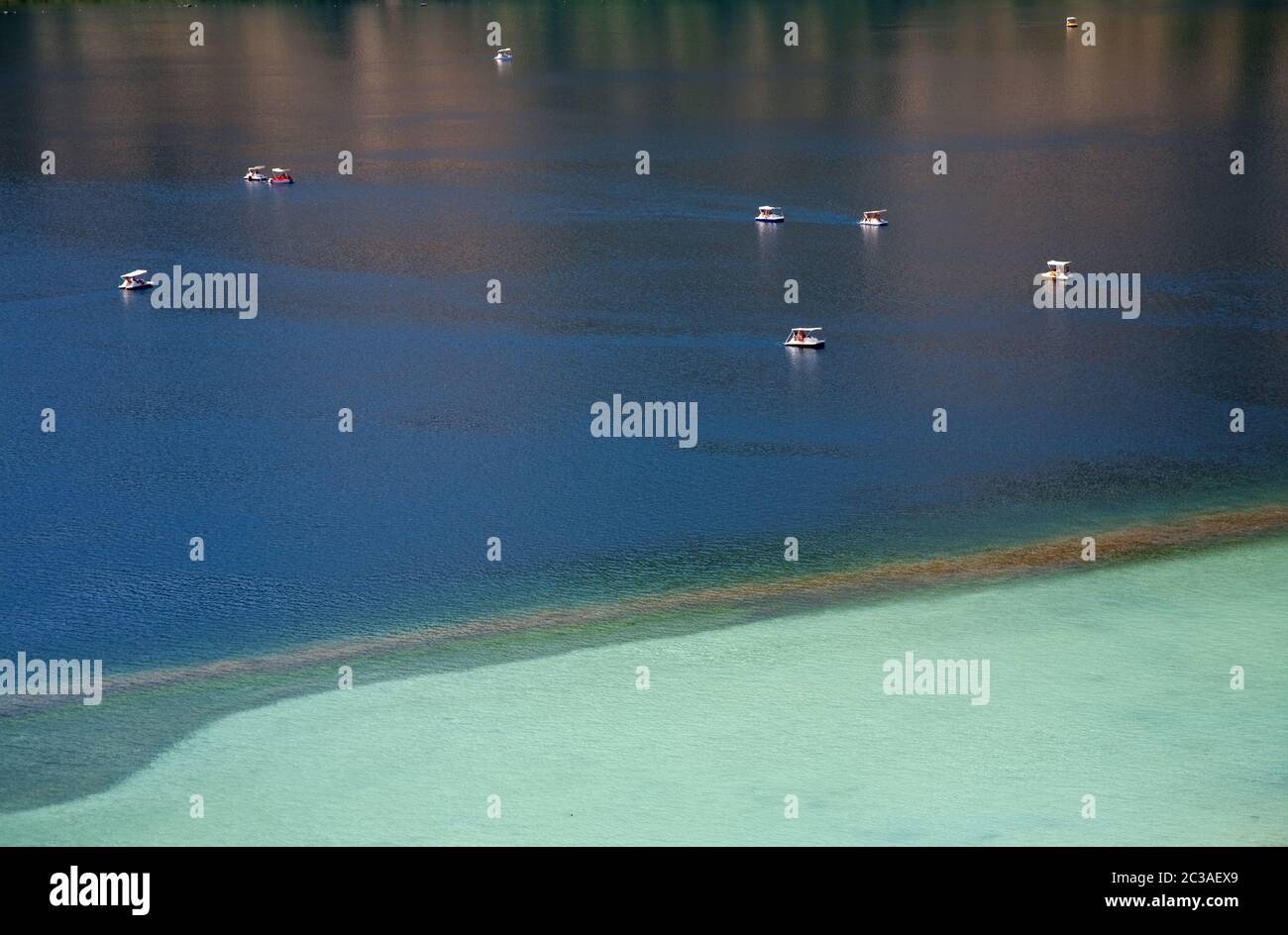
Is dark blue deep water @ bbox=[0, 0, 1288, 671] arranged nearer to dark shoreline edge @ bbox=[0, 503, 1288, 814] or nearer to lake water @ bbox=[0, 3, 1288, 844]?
lake water @ bbox=[0, 3, 1288, 844]

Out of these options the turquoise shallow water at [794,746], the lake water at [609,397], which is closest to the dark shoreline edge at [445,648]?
the lake water at [609,397]

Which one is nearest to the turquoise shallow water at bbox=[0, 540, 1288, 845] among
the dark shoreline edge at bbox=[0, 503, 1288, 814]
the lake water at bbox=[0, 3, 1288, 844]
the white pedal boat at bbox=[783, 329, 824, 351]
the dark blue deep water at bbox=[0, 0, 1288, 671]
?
the lake water at bbox=[0, 3, 1288, 844]

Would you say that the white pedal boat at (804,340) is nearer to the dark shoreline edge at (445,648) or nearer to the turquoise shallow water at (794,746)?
the dark shoreline edge at (445,648)

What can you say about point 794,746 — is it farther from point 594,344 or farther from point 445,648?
point 594,344

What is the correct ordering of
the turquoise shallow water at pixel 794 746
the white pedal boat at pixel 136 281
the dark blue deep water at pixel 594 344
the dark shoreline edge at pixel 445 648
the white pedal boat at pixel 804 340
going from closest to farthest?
the turquoise shallow water at pixel 794 746 → the dark shoreline edge at pixel 445 648 → the dark blue deep water at pixel 594 344 → the white pedal boat at pixel 804 340 → the white pedal boat at pixel 136 281

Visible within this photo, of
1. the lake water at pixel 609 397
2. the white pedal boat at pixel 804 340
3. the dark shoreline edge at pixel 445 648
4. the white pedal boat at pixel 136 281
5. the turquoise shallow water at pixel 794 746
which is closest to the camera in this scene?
the turquoise shallow water at pixel 794 746

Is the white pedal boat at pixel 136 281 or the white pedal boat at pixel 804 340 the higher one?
the white pedal boat at pixel 136 281

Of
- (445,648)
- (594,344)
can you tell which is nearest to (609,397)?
(594,344)

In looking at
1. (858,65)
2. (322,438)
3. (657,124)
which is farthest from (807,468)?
(858,65)
